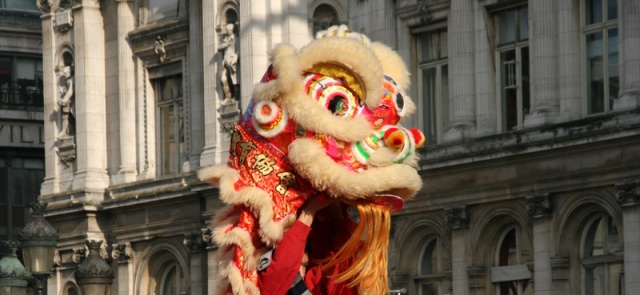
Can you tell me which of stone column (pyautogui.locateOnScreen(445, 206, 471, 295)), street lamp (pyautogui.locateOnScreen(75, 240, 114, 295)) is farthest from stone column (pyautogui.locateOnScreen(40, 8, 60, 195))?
street lamp (pyautogui.locateOnScreen(75, 240, 114, 295))

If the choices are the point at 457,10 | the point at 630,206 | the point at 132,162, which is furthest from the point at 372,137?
the point at 132,162

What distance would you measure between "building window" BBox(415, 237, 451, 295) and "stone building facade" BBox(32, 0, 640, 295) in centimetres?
4

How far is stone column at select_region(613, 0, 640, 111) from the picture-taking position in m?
34.0

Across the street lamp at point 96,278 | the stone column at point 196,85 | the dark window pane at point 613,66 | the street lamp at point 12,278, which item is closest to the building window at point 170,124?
the stone column at point 196,85

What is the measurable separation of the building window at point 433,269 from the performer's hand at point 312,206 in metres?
26.0

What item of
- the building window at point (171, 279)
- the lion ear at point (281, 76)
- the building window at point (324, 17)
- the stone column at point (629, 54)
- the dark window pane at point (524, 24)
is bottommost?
the lion ear at point (281, 76)

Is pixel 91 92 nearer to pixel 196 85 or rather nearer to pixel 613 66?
pixel 196 85

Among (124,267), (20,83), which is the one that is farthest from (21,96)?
(124,267)

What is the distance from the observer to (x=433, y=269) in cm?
3991

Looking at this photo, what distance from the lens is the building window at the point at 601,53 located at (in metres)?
35.1

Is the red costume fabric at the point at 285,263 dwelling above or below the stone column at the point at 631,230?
below

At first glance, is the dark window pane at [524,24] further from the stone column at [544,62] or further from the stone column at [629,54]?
the stone column at [629,54]

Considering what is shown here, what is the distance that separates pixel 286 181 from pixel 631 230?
69.9 ft

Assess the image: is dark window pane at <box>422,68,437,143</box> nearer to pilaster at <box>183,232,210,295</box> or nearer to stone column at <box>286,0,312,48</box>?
stone column at <box>286,0,312,48</box>
